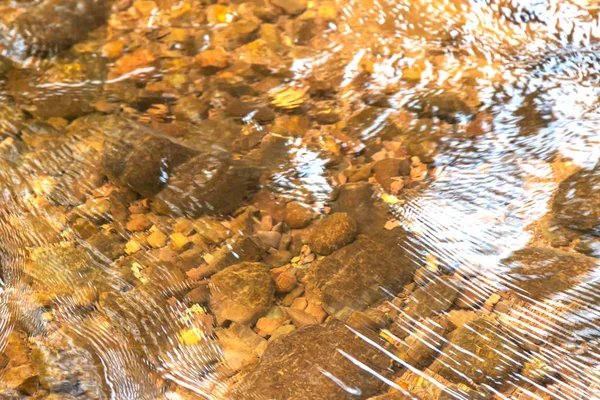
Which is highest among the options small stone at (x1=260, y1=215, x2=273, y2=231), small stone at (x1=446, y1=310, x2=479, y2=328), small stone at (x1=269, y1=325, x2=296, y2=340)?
small stone at (x1=446, y1=310, x2=479, y2=328)

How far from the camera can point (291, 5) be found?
11.3 ft

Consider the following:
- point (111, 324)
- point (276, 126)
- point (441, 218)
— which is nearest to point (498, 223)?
point (441, 218)

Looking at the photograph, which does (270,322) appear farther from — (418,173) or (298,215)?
(418,173)

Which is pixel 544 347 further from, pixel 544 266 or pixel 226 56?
pixel 226 56

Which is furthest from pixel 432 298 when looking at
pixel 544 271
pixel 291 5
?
pixel 291 5

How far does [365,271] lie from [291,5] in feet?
6.86

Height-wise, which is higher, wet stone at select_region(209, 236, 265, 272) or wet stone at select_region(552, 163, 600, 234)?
wet stone at select_region(552, 163, 600, 234)

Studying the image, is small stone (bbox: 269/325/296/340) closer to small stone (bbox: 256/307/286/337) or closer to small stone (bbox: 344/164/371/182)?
small stone (bbox: 256/307/286/337)

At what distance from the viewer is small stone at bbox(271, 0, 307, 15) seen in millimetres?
3416

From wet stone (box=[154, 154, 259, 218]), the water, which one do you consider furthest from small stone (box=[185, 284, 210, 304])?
wet stone (box=[154, 154, 259, 218])

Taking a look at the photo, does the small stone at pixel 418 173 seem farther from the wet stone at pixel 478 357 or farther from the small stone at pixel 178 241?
the small stone at pixel 178 241

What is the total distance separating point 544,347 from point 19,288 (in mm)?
2038

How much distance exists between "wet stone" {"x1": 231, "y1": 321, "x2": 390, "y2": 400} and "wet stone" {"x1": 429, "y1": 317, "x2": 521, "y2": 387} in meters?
0.22

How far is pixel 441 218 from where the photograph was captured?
2.28 metres
